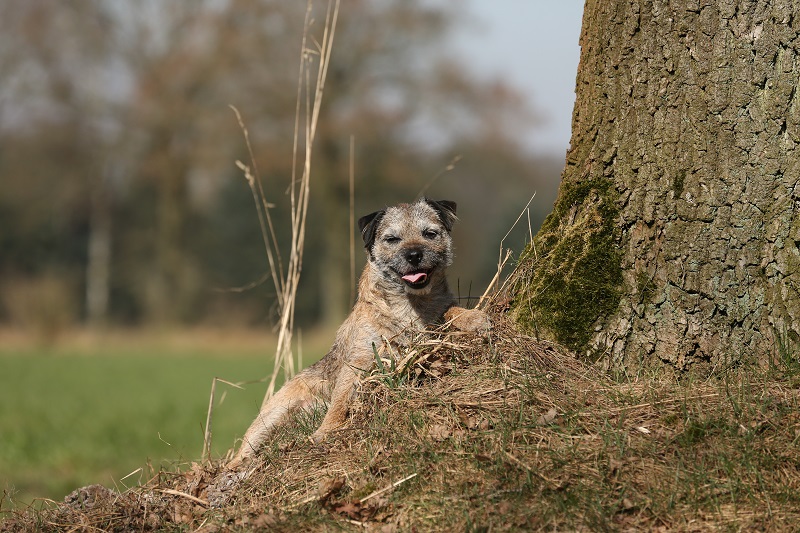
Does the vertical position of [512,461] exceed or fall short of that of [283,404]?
it exceeds it

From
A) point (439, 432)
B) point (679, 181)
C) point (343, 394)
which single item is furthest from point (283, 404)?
point (679, 181)

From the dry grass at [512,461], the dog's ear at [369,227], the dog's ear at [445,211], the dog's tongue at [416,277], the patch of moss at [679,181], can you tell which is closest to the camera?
the dry grass at [512,461]

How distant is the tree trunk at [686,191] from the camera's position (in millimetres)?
4039

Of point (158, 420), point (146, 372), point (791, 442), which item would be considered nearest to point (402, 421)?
point (791, 442)

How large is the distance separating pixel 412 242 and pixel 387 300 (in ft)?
1.33

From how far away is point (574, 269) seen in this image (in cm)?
449

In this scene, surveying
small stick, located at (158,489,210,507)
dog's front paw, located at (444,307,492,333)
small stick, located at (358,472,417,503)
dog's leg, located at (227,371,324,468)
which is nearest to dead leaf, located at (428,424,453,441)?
small stick, located at (358,472,417,503)

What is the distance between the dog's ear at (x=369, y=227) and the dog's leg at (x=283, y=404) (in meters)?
0.94

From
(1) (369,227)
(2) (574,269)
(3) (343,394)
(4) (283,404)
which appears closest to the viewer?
(2) (574,269)

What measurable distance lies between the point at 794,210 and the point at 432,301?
222cm

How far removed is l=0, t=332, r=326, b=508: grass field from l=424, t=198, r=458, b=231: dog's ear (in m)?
1.77

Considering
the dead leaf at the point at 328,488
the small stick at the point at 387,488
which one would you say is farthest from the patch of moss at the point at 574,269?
the dead leaf at the point at 328,488

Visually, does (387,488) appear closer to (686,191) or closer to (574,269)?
(574,269)

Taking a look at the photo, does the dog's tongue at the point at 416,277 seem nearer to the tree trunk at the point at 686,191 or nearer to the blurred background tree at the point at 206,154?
the tree trunk at the point at 686,191
